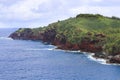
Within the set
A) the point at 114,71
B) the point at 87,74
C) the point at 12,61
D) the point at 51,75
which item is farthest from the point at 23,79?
the point at 12,61

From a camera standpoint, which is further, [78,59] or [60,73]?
[78,59]

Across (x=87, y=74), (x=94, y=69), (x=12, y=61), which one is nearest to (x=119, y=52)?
(x=94, y=69)

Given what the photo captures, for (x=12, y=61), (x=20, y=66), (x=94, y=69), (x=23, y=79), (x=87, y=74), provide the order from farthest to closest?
(x=12, y=61) < (x=20, y=66) < (x=94, y=69) < (x=87, y=74) < (x=23, y=79)

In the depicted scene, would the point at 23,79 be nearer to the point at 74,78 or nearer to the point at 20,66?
the point at 74,78

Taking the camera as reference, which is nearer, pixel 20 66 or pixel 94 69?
pixel 94 69

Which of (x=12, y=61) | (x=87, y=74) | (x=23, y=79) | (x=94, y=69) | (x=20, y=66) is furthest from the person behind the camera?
(x=12, y=61)

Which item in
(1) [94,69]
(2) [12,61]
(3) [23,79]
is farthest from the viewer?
(2) [12,61]

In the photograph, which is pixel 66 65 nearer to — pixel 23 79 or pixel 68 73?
pixel 68 73

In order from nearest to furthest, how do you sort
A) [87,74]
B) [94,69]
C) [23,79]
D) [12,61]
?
[23,79]
[87,74]
[94,69]
[12,61]
